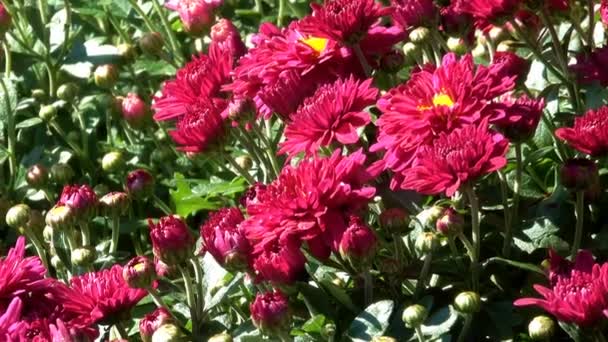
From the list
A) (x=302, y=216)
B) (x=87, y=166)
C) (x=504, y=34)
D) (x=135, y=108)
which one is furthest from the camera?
(x=87, y=166)

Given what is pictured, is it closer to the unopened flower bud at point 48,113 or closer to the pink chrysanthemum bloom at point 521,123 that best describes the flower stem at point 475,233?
the pink chrysanthemum bloom at point 521,123

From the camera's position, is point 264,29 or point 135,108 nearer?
point 264,29

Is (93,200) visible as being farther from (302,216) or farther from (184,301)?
(302,216)

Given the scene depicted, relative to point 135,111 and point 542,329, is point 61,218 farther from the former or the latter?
point 542,329

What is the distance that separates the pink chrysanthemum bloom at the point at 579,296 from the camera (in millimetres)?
1771

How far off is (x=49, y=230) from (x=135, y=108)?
44 centimetres

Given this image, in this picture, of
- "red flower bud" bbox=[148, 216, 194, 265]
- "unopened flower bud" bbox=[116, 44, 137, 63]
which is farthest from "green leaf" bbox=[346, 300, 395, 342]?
"unopened flower bud" bbox=[116, 44, 137, 63]

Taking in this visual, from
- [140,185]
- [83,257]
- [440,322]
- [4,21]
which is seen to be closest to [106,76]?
[4,21]

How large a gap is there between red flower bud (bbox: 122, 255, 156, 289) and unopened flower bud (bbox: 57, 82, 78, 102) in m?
0.96

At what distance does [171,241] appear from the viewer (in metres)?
2.01

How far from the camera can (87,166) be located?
9.83 ft

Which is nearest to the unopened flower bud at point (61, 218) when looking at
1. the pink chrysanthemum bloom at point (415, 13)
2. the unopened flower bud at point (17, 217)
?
the unopened flower bud at point (17, 217)

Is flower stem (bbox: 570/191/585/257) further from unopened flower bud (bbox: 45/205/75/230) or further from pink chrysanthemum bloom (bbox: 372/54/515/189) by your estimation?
unopened flower bud (bbox: 45/205/75/230)

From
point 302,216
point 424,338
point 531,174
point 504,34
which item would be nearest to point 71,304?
point 302,216
